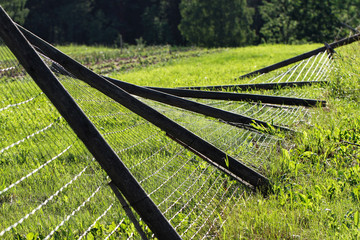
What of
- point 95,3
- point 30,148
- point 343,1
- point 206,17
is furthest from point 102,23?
point 30,148

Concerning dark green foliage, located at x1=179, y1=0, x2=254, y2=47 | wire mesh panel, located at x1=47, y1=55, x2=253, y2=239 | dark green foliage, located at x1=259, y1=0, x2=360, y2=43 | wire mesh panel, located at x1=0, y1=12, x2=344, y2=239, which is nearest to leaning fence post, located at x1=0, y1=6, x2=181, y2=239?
wire mesh panel, located at x1=0, y1=12, x2=344, y2=239

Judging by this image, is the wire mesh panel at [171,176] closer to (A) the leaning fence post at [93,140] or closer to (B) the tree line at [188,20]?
(A) the leaning fence post at [93,140]

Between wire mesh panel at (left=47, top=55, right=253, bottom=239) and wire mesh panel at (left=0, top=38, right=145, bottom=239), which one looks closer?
wire mesh panel at (left=0, top=38, right=145, bottom=239)

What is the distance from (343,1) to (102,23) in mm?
29160

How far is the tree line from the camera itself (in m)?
42.4

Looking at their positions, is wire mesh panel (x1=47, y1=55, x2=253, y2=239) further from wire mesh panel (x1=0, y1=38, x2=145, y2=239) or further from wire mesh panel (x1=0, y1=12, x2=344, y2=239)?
wire mesh panel (x1=0, y1=38, x2=145, y2=239)

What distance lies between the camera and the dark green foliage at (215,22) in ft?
144

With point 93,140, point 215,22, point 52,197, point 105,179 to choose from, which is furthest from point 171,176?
point 215,22

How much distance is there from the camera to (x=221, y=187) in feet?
10.3

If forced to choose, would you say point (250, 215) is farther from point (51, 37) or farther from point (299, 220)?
point (51, 37)

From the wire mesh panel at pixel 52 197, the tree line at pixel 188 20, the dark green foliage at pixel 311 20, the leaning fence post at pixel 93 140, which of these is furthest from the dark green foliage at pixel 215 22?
the leaning fence post at pixel 93 140

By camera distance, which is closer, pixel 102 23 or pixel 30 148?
pixel 30 148

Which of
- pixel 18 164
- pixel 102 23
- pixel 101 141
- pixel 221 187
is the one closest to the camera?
pixel 101 141

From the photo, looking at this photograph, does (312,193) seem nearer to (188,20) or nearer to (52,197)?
(52,197)
